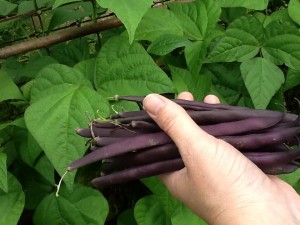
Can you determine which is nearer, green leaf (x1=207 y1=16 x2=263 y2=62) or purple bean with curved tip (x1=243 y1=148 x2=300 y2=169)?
purple bean with curved tip (x1=243 y1=148 x2=300 y2=169)

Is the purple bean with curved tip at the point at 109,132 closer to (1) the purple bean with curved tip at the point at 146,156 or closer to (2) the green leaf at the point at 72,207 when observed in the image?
(1) the purple bean with curved tip at the point at 146,156

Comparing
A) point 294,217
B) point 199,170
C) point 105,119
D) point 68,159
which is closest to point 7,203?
point 68,159

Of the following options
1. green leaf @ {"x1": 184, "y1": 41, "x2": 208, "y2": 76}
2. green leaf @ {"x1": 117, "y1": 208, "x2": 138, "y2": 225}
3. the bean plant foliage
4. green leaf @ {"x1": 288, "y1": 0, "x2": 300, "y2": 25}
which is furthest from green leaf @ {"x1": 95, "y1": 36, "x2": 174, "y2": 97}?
green leaf @ {"x1": 288, "y1": 0, "x2": 300, "y2": 25}

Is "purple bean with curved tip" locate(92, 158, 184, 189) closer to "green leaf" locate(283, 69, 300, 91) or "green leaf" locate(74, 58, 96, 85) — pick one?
"green leaf" locate(74, 58, 96, 85)

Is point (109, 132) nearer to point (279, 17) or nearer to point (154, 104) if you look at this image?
point (154, 104)

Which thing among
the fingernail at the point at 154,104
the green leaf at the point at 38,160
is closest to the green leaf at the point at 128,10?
the fingernail at the point at 154,104

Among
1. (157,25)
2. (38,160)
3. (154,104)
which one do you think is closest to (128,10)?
(154,104)

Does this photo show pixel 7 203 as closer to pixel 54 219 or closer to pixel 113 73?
pixel 54 219
